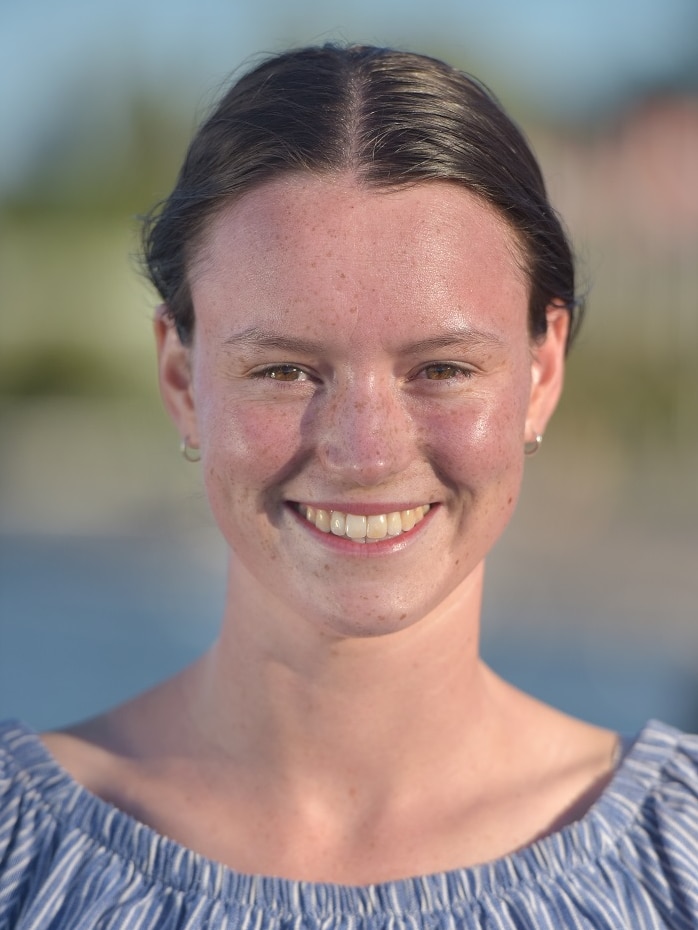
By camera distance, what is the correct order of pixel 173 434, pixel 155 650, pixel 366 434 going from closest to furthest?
1. pixel 366 434
2. pixel 155 650
3. pixel 173 434

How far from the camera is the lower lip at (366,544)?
1576 millimetres

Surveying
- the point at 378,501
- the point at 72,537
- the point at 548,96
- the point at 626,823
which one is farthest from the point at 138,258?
the point at 548,96

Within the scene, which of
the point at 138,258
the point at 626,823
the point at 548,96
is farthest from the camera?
the point at 548,96

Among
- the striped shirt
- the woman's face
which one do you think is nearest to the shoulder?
the striped shirt

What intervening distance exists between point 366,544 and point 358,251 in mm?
363

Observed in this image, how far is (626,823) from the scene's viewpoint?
5.66 ft

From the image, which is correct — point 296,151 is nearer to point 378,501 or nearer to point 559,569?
point 378,501

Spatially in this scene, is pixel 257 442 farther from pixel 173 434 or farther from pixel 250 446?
pixel 173 434

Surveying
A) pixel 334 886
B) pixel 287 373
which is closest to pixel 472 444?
pixel 287 373

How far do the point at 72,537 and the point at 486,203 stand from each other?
8773 millimetres

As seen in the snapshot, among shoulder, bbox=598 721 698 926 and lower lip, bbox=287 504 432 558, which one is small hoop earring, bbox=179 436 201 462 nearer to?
lower lip, bbox=287 504 432 558

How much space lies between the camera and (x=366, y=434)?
59.6 inches

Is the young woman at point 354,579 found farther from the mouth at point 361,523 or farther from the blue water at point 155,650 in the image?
the blue water at point 155,650

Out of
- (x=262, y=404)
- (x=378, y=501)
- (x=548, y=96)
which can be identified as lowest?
(x=378, y=501)
